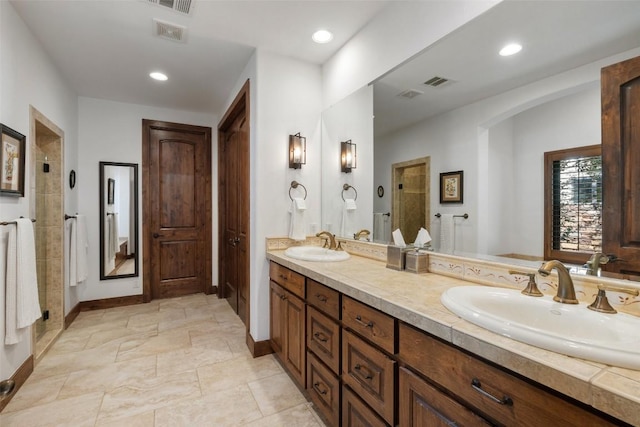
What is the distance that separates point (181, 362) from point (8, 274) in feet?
4.39

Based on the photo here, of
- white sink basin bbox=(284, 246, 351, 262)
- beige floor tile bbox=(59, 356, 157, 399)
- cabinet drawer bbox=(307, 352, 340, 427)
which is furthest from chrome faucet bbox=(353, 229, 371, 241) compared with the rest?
beige floor tile bbox=(59, 356, 157, 399)

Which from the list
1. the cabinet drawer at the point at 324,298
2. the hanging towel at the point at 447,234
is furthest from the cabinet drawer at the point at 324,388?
the hanging towel at the point at 447,234

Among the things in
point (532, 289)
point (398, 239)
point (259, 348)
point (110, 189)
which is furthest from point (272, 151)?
point (110, 189)

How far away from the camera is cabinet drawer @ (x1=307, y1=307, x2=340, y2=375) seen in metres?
1.55

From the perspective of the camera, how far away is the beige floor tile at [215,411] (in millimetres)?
1780

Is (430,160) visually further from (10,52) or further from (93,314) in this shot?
(93,314)

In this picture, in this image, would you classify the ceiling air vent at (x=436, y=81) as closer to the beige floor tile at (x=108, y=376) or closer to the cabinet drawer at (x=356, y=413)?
the cabinet drawer at (x=356, y=413)

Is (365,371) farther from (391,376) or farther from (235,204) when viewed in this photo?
(235,204)

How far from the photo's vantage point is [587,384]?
2.07 feet

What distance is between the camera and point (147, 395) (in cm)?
204

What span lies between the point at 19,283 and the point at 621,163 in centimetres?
329

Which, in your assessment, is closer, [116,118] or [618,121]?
[618,121]

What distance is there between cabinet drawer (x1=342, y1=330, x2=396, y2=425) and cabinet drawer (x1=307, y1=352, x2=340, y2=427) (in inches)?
5.6

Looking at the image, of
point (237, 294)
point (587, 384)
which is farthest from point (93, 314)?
point (587, 384)
